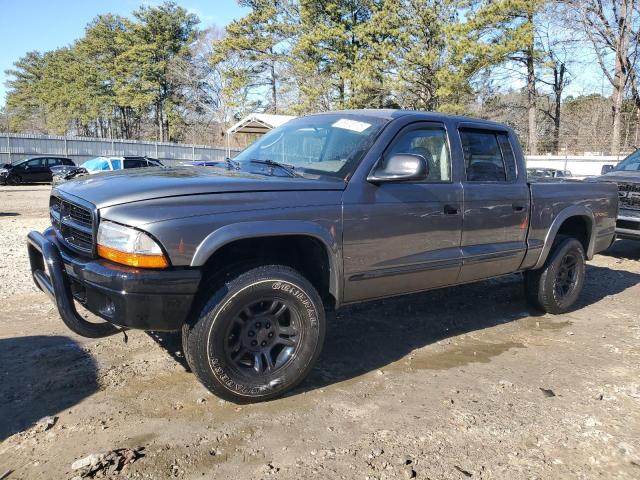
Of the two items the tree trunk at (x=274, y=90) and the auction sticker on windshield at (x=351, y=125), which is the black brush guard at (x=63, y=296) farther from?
the tree trunk at (x=274, y=90)

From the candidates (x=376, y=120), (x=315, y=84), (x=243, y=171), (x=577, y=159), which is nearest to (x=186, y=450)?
(x=243, y=171)

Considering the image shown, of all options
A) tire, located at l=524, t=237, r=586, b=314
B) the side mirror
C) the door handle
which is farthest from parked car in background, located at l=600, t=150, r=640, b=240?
the side mirror

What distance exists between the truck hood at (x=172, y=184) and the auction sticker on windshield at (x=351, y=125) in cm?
62

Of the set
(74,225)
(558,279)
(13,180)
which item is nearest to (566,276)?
(558,279)

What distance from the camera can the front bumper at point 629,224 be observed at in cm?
809

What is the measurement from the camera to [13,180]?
26.0 m

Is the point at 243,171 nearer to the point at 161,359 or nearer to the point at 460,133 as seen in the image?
the point at 161,359

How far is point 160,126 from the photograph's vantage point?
53.8 m

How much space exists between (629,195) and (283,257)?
7.08 m

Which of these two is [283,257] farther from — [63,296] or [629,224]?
[629,224]

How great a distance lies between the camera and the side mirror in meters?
3.48

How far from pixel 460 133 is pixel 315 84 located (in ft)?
102

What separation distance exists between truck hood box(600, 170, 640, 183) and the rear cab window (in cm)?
469

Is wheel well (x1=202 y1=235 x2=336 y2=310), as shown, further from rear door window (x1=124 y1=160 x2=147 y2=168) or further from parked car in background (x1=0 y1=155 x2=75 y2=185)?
parked car in background (x1=0 y1=155 x2=75 y2=185)
